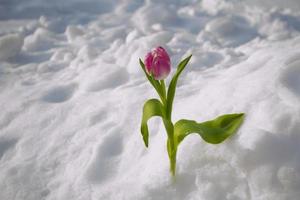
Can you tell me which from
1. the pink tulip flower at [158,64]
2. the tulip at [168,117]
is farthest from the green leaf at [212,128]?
the pink tulip flower at [158,64]

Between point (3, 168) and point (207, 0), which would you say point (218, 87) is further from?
point (207, 0)

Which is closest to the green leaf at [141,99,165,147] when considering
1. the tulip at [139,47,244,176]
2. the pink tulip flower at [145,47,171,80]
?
the tulip at [139,47,244,176]

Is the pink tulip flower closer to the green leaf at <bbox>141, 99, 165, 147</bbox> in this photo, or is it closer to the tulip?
the tulip

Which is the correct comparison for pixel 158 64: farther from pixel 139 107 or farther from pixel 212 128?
pixel 139 107

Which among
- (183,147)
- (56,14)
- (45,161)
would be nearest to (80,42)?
(56,14)

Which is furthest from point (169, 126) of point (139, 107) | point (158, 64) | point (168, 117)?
point (139, 107)

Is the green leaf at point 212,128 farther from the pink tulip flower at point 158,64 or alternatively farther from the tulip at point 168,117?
the pink tulip flower at point 158,64
